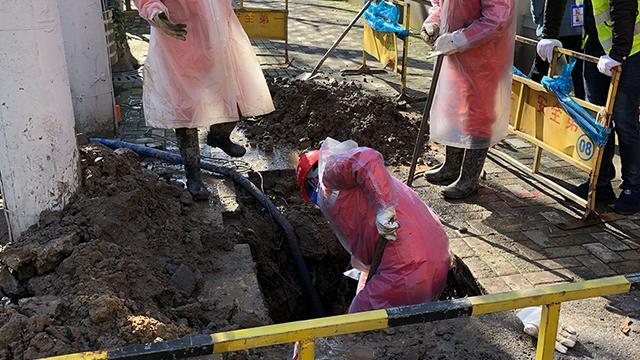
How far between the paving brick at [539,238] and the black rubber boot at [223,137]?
228 centimetres

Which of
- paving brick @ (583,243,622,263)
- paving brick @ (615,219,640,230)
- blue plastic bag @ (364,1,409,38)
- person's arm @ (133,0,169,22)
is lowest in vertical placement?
paving brick @ (583,243,622,263)

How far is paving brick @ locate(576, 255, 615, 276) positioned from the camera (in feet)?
12.7

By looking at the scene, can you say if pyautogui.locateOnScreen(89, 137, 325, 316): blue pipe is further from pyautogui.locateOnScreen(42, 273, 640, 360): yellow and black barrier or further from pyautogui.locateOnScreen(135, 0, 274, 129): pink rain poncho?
pyautogui.locateOnScreen(42, 273, 640, 360): yellow and black barrier

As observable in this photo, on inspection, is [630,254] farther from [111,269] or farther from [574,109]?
[111,269]

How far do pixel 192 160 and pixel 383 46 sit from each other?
4.03 metres

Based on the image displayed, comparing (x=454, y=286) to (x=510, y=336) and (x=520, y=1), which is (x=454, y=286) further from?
(x=520, y=1)

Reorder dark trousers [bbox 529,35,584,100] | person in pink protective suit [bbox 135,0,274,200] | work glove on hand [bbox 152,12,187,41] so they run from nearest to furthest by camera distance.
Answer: work glove on hand [bbox 152,12,187,41] → person in pink protective suit [bbox 135,0,274,200] → dark trousers [bbox 529,35,584,100]

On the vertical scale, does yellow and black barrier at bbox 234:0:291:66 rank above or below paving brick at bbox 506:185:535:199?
above

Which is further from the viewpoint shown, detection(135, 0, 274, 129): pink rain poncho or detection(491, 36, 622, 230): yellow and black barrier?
detection(491, 36, 622, 230): yellow and black barrier

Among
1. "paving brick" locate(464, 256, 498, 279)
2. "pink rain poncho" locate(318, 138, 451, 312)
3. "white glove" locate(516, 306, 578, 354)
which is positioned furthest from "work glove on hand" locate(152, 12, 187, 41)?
"white glove" locate(516, 306, 578, 354)

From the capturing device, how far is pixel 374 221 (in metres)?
3.58

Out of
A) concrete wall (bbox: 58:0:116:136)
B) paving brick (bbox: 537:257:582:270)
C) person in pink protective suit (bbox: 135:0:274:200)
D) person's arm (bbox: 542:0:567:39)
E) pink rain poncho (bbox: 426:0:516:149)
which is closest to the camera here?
paving brick (bbox: 537:257:582:270)

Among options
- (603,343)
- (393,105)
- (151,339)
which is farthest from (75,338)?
(393,105)

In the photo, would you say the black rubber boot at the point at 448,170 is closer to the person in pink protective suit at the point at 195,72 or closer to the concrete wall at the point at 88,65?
the person in pink protective suit at the point at 195,72
